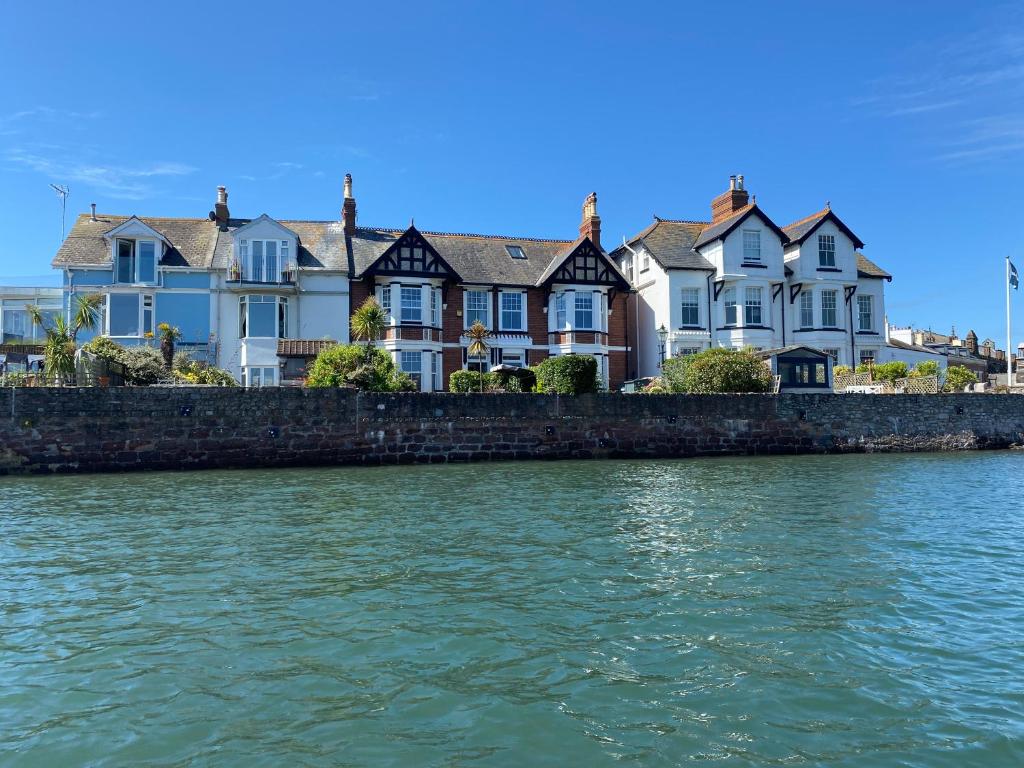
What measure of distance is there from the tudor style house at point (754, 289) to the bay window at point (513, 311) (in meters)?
7.75

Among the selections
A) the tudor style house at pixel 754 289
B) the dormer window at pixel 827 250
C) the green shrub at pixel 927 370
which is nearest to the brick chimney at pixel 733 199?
the tudor style house at pixel 754 289

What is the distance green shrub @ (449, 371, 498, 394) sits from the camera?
108ft

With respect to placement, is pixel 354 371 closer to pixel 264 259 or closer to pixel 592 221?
pixel 264 259

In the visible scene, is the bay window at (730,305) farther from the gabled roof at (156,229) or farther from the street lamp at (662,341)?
the gabled roof at (156,229)

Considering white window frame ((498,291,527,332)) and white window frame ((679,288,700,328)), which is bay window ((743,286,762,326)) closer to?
white window frame ((679,288,700,328))

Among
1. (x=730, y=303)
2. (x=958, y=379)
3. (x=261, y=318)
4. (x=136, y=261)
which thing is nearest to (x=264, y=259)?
(x=261, y=318)

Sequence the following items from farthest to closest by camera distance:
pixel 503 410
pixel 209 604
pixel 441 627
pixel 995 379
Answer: pixel 995 379
pixel 503 410
pixel 209 604
pixel 441 627

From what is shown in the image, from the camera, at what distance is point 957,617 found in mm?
8531

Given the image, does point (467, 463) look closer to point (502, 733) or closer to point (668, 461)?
point (668, 461)

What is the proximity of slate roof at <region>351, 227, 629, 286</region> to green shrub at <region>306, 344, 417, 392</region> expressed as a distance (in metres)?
10.4

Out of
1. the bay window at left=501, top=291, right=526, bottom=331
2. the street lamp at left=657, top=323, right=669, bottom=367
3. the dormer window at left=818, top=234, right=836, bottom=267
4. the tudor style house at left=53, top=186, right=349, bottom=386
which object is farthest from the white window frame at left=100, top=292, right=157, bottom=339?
the dormer window at left=818, top=234, right=836, bottom=267

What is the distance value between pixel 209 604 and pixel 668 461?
21635 mm

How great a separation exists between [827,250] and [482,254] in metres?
20.5

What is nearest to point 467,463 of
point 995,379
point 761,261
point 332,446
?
point 332,446
